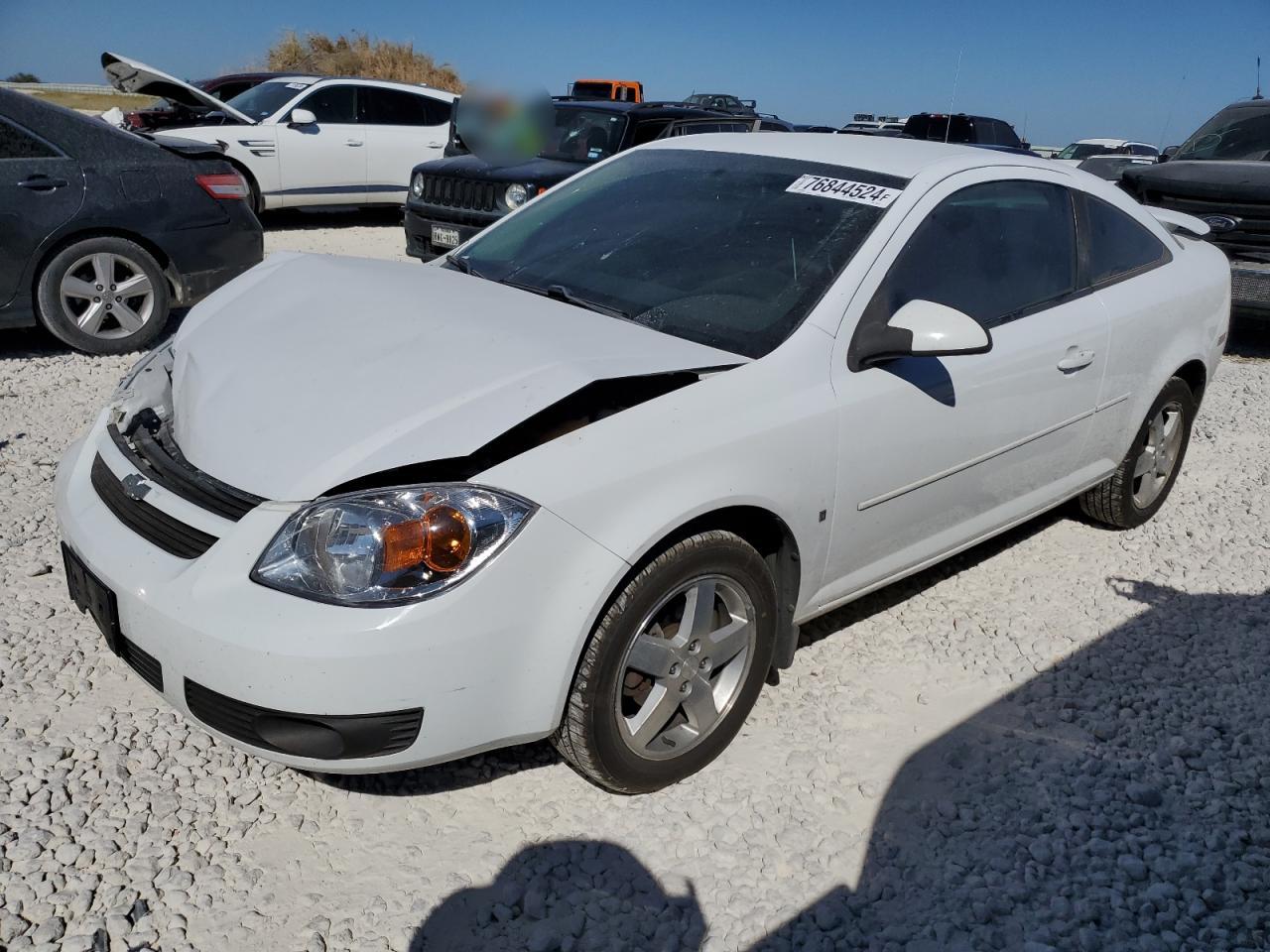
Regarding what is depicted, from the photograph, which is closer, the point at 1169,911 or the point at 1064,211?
the point at 1169,911

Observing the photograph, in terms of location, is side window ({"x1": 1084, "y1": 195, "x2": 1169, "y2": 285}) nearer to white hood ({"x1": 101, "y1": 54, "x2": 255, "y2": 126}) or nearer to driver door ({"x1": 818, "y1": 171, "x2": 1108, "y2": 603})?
driver door ({"x1": 818, "y1": 171, "x2": 1108, "y2": 603})

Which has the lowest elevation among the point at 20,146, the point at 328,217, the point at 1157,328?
the point at 328,217

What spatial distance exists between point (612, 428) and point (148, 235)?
4965 millimetres

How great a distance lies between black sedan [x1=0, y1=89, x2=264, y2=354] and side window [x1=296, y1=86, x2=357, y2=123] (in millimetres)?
5627

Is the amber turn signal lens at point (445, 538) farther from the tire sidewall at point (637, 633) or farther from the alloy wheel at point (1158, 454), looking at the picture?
the alloy wheel at point (1158, 454)

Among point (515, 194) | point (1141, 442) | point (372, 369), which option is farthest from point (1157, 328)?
point (515, 194)

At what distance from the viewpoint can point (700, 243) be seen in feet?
11.2

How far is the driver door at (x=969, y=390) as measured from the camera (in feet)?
10.1

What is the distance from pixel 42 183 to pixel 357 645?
5126mm

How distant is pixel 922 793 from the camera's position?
2.98 metres

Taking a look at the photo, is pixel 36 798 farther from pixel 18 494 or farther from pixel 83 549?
pixel 18 494

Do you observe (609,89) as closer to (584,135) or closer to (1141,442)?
(584,135)

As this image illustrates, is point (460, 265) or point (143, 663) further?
point (460, 265)

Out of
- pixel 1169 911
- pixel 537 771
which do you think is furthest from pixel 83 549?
pixel 1169 911
